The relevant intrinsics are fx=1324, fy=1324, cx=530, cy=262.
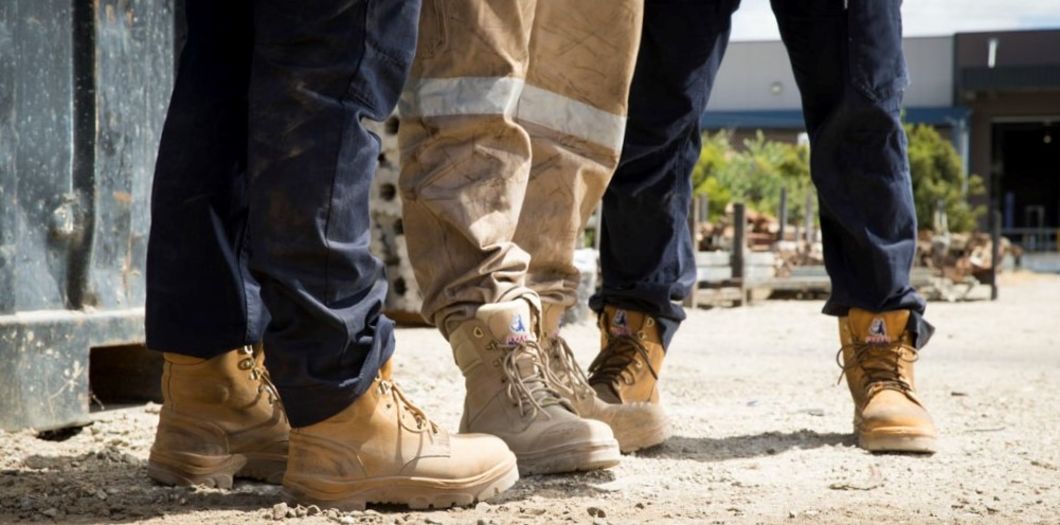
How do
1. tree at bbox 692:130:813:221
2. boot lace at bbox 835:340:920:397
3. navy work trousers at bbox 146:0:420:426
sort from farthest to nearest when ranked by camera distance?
1. tree at bbox 692:130:813:221
2. boot lace at bbox 835:340:920:397
3. navy work trousers at bbox 146:0:420:426

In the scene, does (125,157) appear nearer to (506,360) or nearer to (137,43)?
(137,43)

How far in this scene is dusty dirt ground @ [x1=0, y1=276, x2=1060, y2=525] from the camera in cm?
216

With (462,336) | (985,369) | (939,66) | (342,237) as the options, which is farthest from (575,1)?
(939,66)

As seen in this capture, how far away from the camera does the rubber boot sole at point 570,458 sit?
2375mm

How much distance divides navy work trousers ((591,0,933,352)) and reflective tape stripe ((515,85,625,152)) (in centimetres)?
35

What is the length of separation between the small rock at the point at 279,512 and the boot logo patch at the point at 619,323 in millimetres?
1255

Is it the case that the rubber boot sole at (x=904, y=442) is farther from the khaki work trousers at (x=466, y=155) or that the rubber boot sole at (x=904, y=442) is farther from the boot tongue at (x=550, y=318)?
the khaki work trousers at (x=466, y=155)

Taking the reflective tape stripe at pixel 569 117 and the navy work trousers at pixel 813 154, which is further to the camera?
the navy work trousers at pixel 813 154

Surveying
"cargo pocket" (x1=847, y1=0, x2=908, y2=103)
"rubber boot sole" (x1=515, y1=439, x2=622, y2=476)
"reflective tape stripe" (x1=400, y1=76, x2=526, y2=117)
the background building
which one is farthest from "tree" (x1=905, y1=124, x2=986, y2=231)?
"reflective tape stripe" (x1=400, y1=76, x2=526, y2=117)

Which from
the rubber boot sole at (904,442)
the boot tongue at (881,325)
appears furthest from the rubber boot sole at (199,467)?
the boot tongue at (881,325)

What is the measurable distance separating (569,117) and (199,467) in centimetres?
99

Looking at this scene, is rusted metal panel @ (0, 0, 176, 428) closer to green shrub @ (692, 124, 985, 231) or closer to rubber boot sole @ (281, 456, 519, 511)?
rubber boot sole @ (281, 456, 519, 511)

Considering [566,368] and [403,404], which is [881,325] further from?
[403,404]

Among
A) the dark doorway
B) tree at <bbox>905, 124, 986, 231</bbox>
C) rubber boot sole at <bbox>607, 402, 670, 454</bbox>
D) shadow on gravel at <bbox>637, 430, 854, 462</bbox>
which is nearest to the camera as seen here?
rubber boot sole at <bbox>607, 402, 670, 454</bbox>
